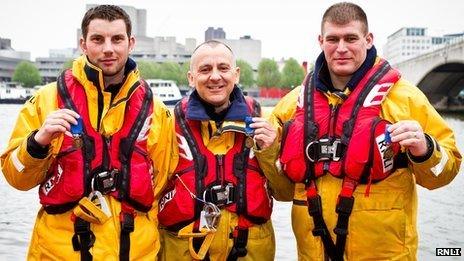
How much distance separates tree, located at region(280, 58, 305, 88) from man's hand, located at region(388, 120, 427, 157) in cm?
11370

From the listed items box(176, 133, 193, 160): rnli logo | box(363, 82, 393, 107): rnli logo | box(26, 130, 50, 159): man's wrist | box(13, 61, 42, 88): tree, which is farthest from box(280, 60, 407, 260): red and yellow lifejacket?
box(13, 61, 42, 88): tree

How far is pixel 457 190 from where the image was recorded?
14.8m

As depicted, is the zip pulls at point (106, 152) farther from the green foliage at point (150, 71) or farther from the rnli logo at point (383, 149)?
the green foliage at point (150, 71)

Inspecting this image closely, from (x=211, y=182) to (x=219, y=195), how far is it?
5.3 inches

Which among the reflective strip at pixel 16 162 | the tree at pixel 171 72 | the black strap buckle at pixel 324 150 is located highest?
the black strap buckle at pixel 324 150

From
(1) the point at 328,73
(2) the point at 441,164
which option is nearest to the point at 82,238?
(1) the point at 328,73

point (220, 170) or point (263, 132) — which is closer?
point (263, 132)

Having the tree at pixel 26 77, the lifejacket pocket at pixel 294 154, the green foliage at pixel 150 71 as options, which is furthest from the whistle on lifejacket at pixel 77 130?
the tree at pixel 26 77

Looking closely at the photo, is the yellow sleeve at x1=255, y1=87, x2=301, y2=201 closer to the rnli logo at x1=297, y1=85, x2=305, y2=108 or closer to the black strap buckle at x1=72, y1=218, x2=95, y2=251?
the rnli logo at x1=297, y1=85, x2=305, y2=108

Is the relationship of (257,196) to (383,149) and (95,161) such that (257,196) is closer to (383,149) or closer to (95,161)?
(383,149)

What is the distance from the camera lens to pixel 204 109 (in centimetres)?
477

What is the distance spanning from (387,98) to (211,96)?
4.93ft

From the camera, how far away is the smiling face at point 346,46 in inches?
175

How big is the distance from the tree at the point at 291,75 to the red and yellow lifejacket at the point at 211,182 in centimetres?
11301
